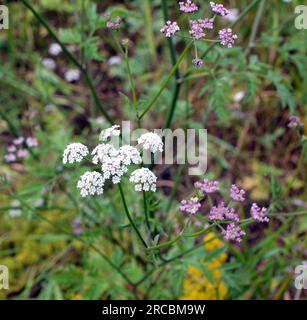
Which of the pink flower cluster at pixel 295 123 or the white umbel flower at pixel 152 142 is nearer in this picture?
the white umbel flower at pixel 152 142

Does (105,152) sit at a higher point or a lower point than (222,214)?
higher

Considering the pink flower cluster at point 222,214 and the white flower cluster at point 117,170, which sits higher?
the white flower cluster at point 117,170

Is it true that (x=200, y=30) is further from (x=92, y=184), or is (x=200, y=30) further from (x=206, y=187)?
(x=92, y=184)

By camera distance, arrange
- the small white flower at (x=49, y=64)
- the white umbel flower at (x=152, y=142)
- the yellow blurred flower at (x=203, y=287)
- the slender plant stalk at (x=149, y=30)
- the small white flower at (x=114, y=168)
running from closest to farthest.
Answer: the small white flower at (x=114, y=168) < the white umbel flower at (x=152, y=142) < the yellow blurred flower at (x=203, y=287) < the small white flower at (x=49, y=64) < the slender plant stalk at (x=149, y=30)

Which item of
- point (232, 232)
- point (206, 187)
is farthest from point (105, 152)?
point (232, 232)

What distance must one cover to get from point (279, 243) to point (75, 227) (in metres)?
1.75

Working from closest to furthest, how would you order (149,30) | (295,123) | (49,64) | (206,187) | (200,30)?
(200,30)
(206,187)
(295,123)
(49,64)
(149,30)

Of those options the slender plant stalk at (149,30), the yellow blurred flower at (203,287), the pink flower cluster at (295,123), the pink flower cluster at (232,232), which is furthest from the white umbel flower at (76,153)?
the slender plant stalk at (149,30)

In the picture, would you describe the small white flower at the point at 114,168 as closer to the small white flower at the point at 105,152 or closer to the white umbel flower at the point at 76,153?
the small white flower at the point at 105,152

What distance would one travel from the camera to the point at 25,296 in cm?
370

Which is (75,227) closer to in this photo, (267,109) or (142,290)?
(142,290)

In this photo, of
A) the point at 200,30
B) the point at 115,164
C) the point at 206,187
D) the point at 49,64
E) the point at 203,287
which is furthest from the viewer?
the point at 49,64

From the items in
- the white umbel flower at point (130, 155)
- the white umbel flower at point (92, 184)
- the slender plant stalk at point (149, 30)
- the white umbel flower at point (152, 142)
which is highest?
the slender plant stalk at point (149, 30)

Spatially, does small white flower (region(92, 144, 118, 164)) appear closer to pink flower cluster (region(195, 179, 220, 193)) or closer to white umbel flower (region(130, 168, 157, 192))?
white umbel flower (region(130, 168, 157, 192))
